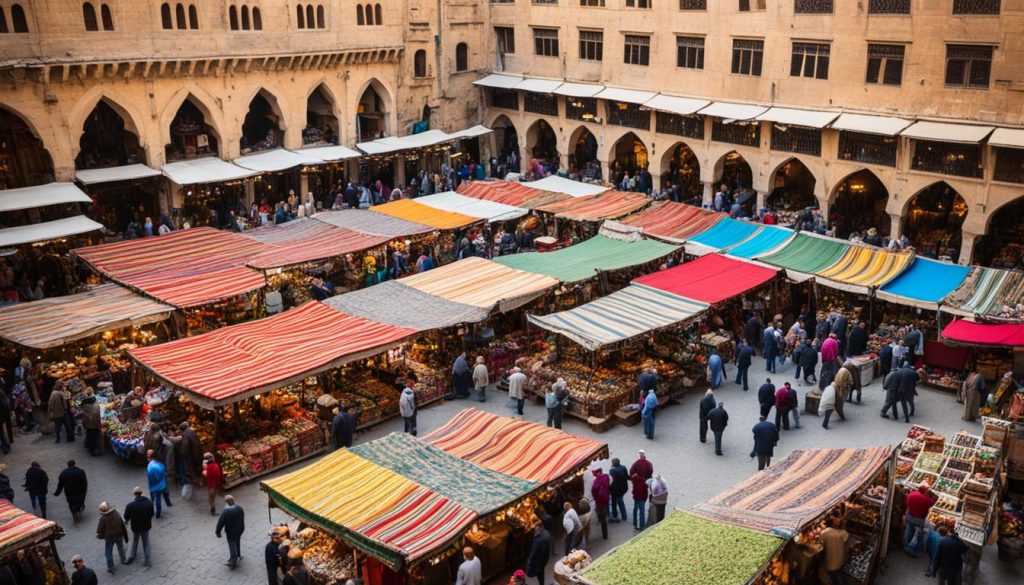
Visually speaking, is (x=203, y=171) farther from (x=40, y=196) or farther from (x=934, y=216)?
(x=934, y=216)

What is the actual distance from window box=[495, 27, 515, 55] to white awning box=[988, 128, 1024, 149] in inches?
678

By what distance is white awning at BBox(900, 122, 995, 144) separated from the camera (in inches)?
792

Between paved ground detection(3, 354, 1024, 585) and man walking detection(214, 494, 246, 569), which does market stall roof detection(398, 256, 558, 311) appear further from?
man walking detection(214, 494, 246, 569)

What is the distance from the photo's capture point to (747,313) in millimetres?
19031

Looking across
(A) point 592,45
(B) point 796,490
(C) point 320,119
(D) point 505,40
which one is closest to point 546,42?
(A) point 592,45

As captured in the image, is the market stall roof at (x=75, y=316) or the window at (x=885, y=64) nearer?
the market stall roof at (x=75, y=316)

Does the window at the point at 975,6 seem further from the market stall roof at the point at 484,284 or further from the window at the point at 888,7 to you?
the market stall roof at the point at 484,284

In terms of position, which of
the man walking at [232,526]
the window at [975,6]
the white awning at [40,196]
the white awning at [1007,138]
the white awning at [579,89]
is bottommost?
the man walking at [232,526]

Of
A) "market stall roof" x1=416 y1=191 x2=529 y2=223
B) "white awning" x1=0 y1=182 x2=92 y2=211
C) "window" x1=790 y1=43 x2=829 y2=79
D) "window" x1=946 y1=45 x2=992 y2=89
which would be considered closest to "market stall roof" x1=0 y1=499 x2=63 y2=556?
"white awning" x1=0 y1=182 x2=92 y2=211

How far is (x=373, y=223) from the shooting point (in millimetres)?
22016

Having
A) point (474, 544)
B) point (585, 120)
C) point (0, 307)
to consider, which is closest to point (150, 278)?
point (0, 307)

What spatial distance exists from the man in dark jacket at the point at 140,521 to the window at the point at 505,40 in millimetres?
24218

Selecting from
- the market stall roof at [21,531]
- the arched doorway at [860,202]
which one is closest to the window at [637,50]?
the arched doorway at [860,202]

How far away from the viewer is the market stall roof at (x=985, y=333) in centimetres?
1496
